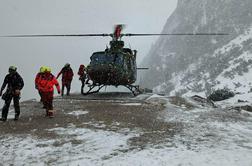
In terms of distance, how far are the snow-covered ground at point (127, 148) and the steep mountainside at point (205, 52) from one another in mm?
91202

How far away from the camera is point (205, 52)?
147250mm

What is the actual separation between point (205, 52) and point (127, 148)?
14365 centimetres

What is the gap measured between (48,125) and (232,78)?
100910 mm

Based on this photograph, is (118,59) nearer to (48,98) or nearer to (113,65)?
(113,65)

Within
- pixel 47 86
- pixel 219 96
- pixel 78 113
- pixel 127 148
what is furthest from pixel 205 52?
pixel 127 148

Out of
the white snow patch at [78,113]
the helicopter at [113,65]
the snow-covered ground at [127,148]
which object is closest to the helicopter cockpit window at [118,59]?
the helicopter at [113,65]

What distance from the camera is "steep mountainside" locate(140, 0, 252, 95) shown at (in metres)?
113

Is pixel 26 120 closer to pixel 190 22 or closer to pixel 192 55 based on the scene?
pixel 192 55

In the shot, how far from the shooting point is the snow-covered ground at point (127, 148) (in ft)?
23.2

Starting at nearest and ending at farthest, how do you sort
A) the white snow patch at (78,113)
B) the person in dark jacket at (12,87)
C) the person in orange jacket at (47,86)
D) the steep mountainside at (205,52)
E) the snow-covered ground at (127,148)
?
1. the snow-covered ground at (127,148)
2. the person in dark jacket at (12,87)
3. the person in orange jacket at (47,86)
4. the white snow patch at (78,113)
5. the steep mountainside at (205,52)

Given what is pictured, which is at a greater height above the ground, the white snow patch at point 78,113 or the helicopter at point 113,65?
the helicopter at point 113,65

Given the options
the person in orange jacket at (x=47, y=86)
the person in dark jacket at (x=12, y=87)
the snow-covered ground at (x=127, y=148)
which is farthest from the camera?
the person in orange jacket at (x=47, y=86)

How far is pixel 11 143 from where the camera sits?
873 centimetres

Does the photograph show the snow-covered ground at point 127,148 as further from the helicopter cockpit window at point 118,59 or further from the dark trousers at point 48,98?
the helicopter cockpit window at point 118,59
